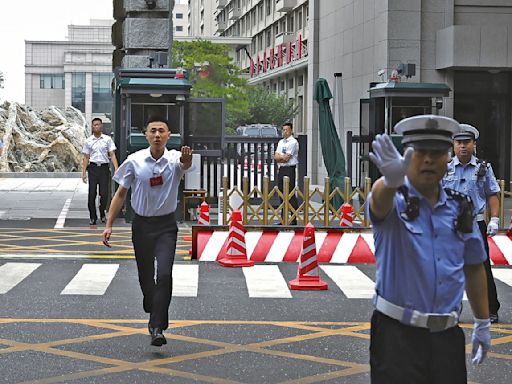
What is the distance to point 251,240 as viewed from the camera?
15.3 meters

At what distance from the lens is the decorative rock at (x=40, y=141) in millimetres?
45031

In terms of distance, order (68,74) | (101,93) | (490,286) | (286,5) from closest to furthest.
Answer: (490,286), (286,5), (101,93), (68,74)

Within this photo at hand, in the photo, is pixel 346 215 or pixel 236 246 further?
pixel 346 215

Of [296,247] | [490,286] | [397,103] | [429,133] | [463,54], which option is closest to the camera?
[429,133]

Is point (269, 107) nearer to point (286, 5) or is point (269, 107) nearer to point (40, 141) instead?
point (286, 5)

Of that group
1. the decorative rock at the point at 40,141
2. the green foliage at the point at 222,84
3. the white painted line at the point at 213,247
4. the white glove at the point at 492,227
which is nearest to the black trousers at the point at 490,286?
the white glove at the point at 492,227

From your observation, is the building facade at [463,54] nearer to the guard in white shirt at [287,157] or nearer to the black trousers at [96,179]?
the guard in white shirt at [287,157]

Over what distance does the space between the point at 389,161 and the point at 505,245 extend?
36.9 ft

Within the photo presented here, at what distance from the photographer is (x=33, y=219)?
22422 millimetres

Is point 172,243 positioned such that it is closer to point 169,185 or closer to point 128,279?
point 169,185

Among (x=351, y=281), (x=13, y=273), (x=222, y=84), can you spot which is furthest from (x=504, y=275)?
(x=222, y=84)

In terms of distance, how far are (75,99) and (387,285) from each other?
5075 inches

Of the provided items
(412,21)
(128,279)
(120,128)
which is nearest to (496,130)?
(412,21)

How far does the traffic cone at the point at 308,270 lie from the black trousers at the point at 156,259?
3.45 metres
